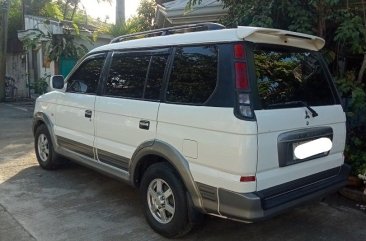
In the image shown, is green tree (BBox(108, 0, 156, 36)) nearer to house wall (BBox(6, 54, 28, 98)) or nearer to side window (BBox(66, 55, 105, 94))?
house wall (BBox(6, 54, 28, 98))

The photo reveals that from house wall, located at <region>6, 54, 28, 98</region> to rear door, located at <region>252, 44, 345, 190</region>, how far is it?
16164mm

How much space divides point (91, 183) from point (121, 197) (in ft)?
2.48

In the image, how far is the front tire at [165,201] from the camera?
3654mm

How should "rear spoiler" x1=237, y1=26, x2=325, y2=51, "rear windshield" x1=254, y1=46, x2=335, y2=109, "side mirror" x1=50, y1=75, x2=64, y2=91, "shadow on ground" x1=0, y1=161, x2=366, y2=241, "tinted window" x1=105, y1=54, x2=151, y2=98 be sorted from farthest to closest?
1. "side mirror" x1=50, y1=75, x2=64, y2=91
2. "tinted window" x1=105, y1=54, x2=151, y2=98
3. "shadow on ground" x1=0, y1=161, x2=366, y2=241
4. "rear windshield" x1=254, y1=46, x2=335, y2=109
5. "rear spoiler" x1=237, y1=26, x2=325, y2=51

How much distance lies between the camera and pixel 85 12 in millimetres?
17906

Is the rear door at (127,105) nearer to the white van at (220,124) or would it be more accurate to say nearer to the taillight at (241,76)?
the white van at (220,124)

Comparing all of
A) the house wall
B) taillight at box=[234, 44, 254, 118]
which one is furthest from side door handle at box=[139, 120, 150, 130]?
the house wall

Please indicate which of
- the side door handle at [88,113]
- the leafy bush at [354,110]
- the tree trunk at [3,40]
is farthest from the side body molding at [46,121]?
the tree trunk at [3,40]

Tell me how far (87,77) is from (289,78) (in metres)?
2.61

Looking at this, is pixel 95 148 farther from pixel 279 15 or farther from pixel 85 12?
pixel 85 12

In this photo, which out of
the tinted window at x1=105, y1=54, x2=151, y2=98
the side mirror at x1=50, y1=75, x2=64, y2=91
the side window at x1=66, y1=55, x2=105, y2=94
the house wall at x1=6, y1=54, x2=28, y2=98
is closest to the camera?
the tinted window at x1=105, y1=54, x2=151, y2=98

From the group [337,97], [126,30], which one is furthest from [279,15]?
[126,30]

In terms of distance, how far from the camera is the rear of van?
126 inches

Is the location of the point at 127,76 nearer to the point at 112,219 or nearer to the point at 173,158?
the point at 173,158
